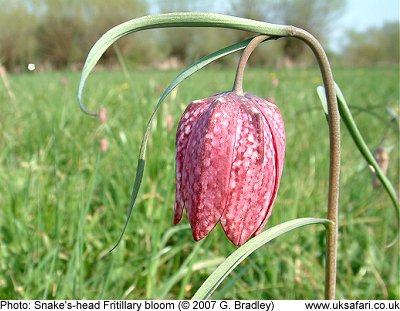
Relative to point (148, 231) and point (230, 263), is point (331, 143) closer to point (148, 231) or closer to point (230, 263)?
point (230, 263)

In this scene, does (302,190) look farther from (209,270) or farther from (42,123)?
(42,123)

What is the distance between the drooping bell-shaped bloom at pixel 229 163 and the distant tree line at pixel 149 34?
483 centimetres

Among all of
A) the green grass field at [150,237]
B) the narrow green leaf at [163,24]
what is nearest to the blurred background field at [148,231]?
the green grass field at [150,237]

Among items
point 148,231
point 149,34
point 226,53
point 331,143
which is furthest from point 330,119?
point 149,34

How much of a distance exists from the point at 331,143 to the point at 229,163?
0.34 feet

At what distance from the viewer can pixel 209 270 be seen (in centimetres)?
112

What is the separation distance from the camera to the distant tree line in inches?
336

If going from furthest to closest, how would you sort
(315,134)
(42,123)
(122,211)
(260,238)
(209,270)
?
(315,134), (42,123), (122,211), (209,270), (260,238)

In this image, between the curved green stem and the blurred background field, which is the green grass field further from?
the curved green stem

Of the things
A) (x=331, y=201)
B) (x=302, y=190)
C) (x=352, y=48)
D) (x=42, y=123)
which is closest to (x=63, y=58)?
(x=42, y=123)

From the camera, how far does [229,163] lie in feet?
1.50

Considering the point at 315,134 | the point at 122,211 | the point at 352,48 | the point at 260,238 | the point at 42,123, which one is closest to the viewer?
the point at 260,238

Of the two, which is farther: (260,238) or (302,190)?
(302,190)

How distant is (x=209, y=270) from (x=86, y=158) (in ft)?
1.92
